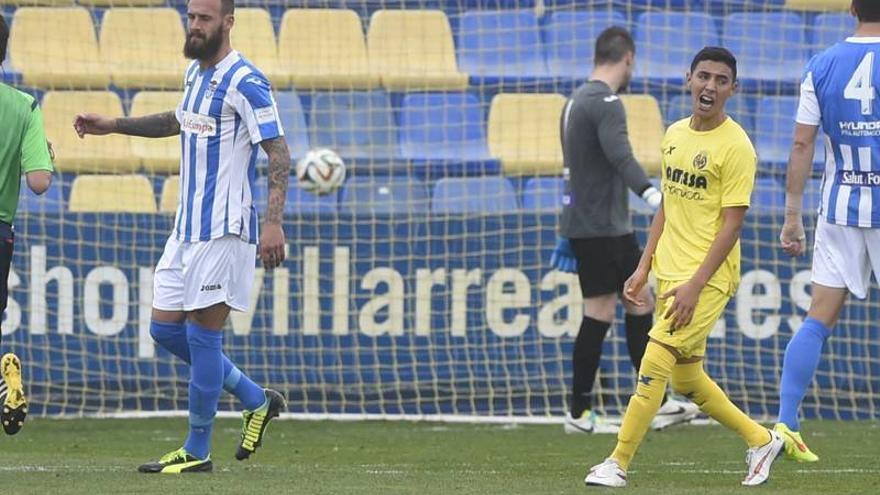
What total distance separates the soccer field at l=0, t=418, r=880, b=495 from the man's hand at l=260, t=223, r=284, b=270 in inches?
30.7

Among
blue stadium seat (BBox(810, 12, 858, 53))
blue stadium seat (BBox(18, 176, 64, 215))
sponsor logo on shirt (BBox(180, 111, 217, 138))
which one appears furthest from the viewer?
blue stadium seat (BBox(810, 12, 858, 53))

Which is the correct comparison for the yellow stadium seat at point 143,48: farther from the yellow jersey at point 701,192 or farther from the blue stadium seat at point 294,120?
the yellow jersey at point 701,192

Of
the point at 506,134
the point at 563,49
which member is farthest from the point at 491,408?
the point at 563,49

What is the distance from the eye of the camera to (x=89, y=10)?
11070 millimetres

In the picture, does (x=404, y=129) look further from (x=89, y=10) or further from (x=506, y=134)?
(x=89, y=10)

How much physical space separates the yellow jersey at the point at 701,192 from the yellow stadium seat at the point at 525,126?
5022 millimetres

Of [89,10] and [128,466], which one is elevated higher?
[89,10]

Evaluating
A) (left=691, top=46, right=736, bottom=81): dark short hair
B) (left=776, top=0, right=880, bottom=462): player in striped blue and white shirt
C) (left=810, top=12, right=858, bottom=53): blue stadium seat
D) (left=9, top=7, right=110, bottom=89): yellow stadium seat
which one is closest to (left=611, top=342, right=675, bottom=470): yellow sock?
(left=776, top=0, right=880, bottom=462): player in striped blue and white shirt

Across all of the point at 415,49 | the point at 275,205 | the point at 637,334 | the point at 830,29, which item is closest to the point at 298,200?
the point at 415,49

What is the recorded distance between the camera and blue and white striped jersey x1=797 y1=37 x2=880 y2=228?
645 centimetres

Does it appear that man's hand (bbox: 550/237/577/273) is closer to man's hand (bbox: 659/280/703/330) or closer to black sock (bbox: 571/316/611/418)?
black sock (bbox: 571/316/611/418)

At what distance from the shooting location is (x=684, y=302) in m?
5.76

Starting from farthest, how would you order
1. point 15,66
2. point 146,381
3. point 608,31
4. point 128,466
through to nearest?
point 15,66, point 146,381, point 608,31, point 128,466

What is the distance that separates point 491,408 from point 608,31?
7.94 feet
